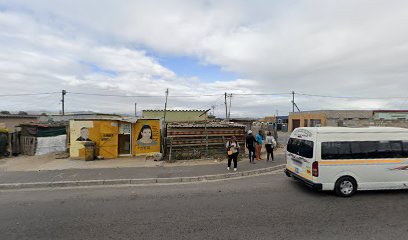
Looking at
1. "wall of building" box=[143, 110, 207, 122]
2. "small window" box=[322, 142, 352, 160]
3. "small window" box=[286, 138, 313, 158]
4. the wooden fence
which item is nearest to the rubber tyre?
"small window" box=[322, 142, 352, 160]

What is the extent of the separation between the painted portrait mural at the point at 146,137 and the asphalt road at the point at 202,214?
5.39 metres

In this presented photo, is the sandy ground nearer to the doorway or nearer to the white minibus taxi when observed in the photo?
the doorway

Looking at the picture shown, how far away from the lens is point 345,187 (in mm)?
6594

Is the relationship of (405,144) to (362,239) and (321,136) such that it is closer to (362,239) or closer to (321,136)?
(321,136)

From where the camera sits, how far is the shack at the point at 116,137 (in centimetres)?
1245

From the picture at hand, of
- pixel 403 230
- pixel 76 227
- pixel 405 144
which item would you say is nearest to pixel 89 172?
pixel 76 227

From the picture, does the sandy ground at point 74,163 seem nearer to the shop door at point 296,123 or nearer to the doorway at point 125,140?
the doorway at point 125,140

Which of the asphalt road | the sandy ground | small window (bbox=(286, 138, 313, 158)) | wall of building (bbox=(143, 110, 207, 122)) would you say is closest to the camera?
the asphalt road

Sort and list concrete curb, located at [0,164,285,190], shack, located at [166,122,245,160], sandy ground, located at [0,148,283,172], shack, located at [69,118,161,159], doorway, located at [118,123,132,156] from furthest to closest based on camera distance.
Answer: doorway, located at [118,123,132,156]
shack, located at [166,122,245,160]
shack, located at [69,118,161,159]
sandy ground, located at [0,148,283,172]
concrete curb, located at [0,164,285,190]

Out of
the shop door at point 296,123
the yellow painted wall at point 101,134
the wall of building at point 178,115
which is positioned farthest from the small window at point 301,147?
the shop door at point 296,123

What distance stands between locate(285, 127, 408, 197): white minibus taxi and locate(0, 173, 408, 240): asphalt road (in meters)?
0.39

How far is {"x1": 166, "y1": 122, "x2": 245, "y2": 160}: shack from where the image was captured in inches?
496

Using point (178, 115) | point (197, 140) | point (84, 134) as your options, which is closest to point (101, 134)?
point (84, 134)

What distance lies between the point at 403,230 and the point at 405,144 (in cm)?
354
